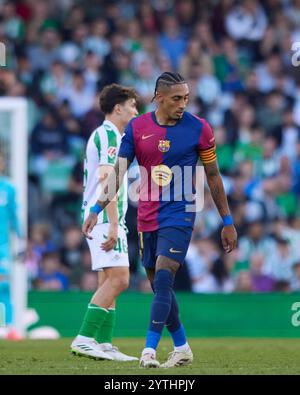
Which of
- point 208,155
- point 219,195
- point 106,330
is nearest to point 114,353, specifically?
point 106,330

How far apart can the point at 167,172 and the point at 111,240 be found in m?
1.05

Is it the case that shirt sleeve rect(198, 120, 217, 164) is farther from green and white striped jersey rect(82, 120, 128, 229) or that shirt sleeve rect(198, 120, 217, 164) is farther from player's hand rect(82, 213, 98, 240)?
green and white striped jersey rect(82, 120, 128, 229)

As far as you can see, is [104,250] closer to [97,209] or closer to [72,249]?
[97,209]

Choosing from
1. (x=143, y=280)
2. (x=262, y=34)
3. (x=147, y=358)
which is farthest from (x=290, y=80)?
(x=147, y=358)

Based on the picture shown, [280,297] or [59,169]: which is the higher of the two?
[59,169]

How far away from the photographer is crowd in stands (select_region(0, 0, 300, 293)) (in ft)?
56.7

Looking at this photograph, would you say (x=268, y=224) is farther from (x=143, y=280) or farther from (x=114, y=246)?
(x=114, y=246)

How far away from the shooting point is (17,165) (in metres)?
15.5

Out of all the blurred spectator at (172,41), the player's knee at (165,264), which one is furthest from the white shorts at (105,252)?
the blurred spectator at (172,41)

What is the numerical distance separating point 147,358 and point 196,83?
1144 cm

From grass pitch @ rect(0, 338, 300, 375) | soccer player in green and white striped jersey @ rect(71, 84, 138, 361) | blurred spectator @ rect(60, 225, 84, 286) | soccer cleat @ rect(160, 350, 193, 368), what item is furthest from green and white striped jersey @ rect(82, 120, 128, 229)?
blurred spectator @ rect(60, 225, 84, 286)

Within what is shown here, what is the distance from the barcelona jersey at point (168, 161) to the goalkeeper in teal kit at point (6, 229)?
196 inches

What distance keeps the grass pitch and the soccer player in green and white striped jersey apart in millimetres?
256
